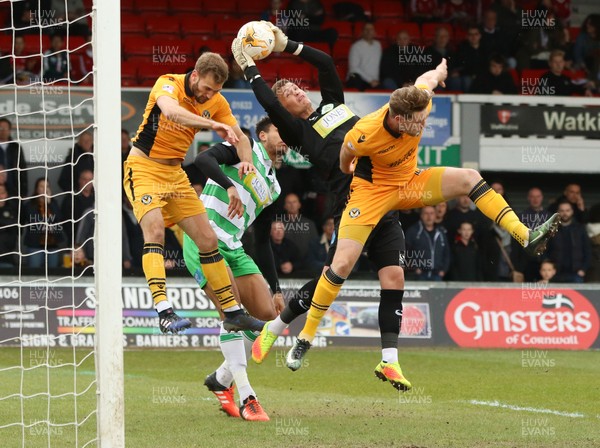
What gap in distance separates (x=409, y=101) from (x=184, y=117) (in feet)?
5.73

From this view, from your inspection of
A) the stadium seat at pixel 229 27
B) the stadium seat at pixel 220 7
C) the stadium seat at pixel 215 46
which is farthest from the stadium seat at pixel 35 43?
the stadium seat at pixel 220 7

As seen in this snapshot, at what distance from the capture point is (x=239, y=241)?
30.4 ft

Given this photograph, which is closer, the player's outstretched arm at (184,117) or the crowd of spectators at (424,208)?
the player's outstretched arm at (184,117)

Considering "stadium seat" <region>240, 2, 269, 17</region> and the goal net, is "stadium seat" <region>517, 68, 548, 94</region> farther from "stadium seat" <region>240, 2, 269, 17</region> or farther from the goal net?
the goal net

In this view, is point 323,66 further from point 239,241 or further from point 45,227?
point 45,227

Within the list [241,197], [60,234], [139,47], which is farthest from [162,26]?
[241,197]

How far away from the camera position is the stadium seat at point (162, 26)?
1919 cm

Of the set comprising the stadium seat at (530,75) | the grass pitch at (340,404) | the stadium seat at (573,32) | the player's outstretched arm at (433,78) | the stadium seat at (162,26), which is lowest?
the grass pitch at (340,404)

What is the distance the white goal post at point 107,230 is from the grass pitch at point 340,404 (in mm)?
720

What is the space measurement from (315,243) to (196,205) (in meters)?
7.07

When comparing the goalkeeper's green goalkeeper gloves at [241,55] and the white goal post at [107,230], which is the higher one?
the goalkeeper's green goalkeeper gloves at [241,55]

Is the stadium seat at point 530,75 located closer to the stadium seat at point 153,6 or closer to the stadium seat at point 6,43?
the stadium seat at point 153,6


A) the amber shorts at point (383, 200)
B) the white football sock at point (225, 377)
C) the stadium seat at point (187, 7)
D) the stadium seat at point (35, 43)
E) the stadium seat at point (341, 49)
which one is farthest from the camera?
the stadium seat at point (187, 7)

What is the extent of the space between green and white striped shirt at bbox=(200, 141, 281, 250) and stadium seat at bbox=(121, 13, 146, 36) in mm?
10484
